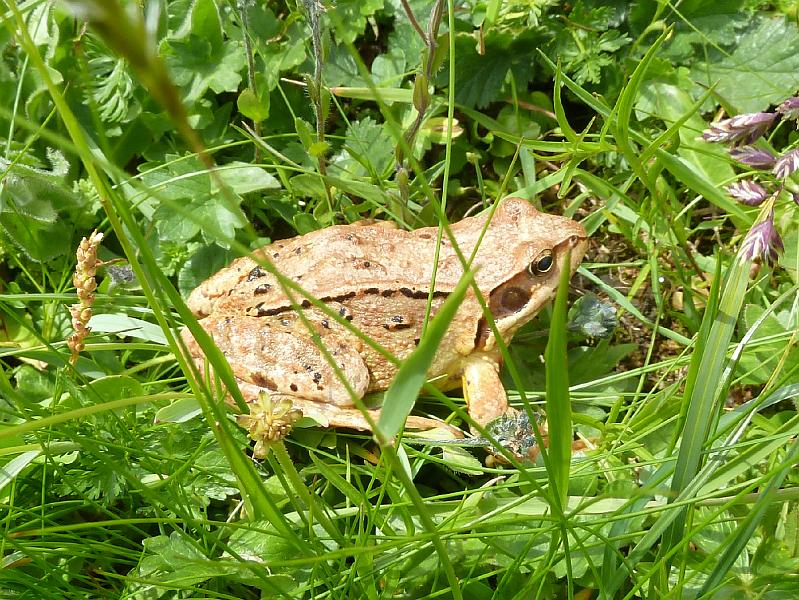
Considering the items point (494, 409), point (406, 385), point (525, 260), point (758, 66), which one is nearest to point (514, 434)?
point (494, 409)

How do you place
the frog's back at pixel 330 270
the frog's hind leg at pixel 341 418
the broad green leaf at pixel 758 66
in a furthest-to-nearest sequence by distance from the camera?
the broad green leaf at pixel 758 66 < the frog's back at pixel 330 270 < the frog's hind leg at pixel 341 418

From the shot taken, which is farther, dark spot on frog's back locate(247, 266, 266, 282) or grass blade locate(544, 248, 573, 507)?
dark spot on frog's back locate(247, 266, 266, 282)

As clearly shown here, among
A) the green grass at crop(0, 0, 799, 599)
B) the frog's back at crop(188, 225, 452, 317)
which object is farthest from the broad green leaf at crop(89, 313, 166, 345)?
the frog's back at crop(188, 225, 452, 317)

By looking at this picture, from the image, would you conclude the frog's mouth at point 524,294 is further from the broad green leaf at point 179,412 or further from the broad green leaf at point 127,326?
the broad green leaf at point 127,326

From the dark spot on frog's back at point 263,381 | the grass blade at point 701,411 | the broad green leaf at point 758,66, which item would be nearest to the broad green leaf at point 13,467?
the dark spot on frog's back at point 263,381

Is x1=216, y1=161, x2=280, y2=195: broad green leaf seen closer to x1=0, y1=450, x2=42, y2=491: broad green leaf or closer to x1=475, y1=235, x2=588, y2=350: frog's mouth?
x1=475, y1=235, x2=588, y2=350: frog's mouth

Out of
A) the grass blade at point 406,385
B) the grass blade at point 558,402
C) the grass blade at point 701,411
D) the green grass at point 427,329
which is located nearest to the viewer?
the grass blade at point 406,385

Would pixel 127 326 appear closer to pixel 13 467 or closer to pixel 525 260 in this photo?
pixel 13 467
